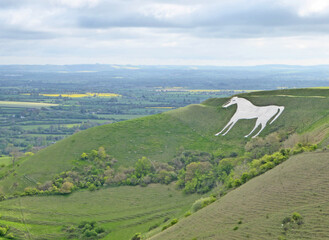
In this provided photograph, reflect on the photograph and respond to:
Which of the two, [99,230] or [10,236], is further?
[99,230]

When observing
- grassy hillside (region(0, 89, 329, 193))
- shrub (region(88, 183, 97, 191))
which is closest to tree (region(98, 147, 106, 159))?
grassy hillside (region(0, 89, 329, 193))

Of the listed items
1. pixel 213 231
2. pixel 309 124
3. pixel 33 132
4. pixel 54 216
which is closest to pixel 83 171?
pixel 54 216

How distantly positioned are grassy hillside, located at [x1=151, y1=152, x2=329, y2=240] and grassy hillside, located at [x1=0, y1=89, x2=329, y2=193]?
79.6 ft

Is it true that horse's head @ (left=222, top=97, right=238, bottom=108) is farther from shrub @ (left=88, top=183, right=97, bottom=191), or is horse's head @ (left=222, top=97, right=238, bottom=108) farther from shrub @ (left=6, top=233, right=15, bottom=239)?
shrub @ (left=6, top=233, right=15, bottom=239)

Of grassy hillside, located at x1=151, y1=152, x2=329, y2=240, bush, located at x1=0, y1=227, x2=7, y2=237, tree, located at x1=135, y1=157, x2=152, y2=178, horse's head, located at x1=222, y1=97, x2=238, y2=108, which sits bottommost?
bush, located at x1=0, y1=227, x2=7, y2=237

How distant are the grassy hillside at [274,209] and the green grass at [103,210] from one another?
613 inches

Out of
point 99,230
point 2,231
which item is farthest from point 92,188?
point 2,231

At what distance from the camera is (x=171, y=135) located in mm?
77500

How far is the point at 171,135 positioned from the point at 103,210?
76.2 ft

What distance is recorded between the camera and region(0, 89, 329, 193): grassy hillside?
6731 cm

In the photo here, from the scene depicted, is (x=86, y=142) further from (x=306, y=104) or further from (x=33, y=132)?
(x=33, y=132)

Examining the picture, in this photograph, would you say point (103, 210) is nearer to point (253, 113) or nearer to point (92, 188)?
point (92, 188)

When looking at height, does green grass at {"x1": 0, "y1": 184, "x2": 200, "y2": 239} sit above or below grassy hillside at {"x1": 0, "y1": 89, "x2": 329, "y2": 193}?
below

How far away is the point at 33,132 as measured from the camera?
154 meters
